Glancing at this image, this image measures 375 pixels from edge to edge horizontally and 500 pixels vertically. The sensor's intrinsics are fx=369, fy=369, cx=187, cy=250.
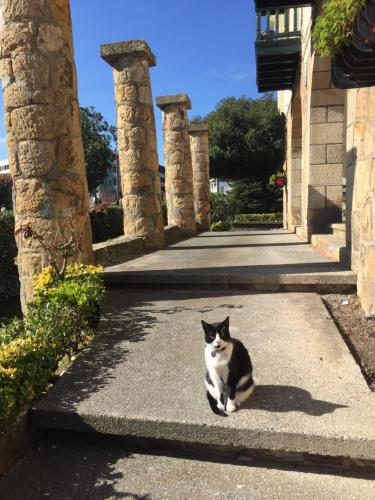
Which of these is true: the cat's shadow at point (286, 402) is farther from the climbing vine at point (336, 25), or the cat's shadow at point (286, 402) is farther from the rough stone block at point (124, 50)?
the rough stone block at point (124, 50)

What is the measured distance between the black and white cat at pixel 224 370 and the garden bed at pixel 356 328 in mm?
935

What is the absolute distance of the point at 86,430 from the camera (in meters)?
2.30

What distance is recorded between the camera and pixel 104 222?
12492 mm

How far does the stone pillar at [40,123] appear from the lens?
388 cm

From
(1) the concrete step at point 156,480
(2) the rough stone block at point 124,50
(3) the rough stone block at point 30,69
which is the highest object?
(2) the rough stone block at point 124,50

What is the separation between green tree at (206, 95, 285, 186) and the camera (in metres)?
27.0

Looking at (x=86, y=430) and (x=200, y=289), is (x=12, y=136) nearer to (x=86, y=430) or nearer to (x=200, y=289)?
(x=200, y=289)

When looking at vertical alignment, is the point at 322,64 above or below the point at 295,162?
above

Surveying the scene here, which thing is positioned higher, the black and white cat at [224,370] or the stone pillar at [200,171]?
the stone pillar at [200,171]

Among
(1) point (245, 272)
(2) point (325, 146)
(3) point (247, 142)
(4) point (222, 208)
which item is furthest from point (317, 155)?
(3) point (247, 142)

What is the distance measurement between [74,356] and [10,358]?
845 millimetres

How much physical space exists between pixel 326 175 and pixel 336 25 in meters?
5.39

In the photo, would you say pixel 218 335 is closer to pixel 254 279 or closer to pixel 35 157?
pixel 254 279

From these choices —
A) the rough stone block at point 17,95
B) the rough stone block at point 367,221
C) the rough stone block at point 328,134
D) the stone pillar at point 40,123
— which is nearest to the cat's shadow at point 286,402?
the rough stone block at point 367,221
